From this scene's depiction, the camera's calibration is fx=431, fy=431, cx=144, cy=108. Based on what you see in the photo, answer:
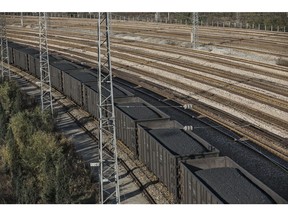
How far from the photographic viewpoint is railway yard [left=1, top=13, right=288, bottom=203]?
65.7 feet

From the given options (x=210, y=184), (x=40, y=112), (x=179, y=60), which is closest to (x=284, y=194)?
(x=210, y=184)

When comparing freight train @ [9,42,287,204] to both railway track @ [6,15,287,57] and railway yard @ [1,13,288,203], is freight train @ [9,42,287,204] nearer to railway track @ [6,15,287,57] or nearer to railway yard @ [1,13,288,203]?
railway yard @ [1,13,288,203]

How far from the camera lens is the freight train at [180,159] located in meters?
16.4

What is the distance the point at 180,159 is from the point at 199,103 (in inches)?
760

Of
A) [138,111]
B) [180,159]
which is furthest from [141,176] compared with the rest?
[138,111]

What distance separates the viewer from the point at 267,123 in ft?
103

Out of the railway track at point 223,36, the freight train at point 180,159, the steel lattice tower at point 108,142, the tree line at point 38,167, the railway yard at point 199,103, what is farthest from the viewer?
the railway track at point 223,36

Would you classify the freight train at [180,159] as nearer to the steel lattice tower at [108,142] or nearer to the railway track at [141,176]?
the railway track at [141,176]

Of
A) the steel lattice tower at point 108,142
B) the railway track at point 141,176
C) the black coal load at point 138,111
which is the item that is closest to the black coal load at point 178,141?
the railway track at point 141,176

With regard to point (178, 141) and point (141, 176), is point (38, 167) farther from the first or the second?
point (178, 141)

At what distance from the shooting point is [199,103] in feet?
124

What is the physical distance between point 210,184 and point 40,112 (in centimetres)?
1910

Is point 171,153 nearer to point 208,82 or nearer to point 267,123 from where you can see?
point 267,123

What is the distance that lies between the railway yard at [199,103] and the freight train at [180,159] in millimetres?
50
